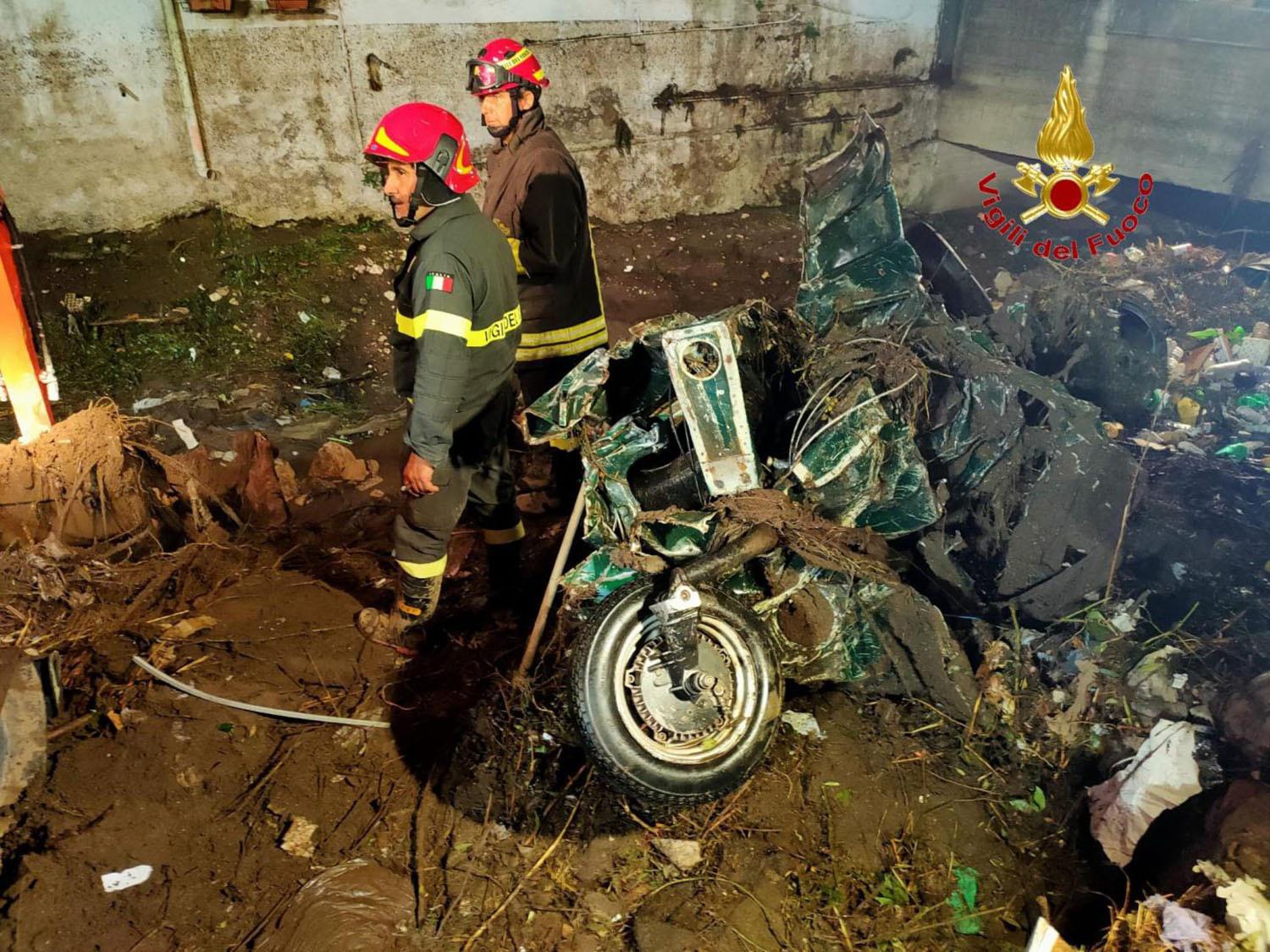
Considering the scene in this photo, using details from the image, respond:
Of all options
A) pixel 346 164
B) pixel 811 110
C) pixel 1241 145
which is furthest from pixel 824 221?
pixel 1241 145

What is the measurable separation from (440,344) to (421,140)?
0.71 m

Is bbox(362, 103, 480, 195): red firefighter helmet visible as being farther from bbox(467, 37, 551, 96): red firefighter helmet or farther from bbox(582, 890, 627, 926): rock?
bbox(582, 890, 627, 926): rock

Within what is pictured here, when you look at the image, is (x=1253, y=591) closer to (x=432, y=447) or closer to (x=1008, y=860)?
(x=1008, y=860)

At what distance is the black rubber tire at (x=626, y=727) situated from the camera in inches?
101

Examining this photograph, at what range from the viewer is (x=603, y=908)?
8.84 feet

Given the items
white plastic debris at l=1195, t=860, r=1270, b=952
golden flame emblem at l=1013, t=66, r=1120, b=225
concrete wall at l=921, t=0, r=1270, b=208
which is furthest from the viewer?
golden flame emblem at l=1013, t=66, r=1120, b=225

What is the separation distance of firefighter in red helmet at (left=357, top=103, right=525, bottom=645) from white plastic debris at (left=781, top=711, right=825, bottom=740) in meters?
1.54

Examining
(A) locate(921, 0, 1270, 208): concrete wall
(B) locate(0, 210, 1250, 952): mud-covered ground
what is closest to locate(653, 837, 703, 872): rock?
(B) locate(0, 210, 1250, 952): mud-covered ground

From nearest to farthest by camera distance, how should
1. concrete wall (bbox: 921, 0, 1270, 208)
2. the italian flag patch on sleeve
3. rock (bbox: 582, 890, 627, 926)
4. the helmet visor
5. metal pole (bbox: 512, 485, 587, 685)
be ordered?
rock (bbox: 582, 890, 627, 926)
the italian flag patch on sleeve
metal pole (bbox: 512, 485, 587, 685)
the helmet visor
concrete wall (bbox: 921, 0, 1270, 208)

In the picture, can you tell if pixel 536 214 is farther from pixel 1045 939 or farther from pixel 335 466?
pixel 1045 939

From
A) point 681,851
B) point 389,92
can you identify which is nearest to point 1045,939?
point 681,851

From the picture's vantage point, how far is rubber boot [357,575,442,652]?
11.6 ft

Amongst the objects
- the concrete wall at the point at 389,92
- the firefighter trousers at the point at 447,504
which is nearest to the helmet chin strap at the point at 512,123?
the firefighter trousers at the point at 447,504

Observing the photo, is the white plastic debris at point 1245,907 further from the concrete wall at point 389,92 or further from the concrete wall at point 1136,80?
the concrete wall at point 1136,80
